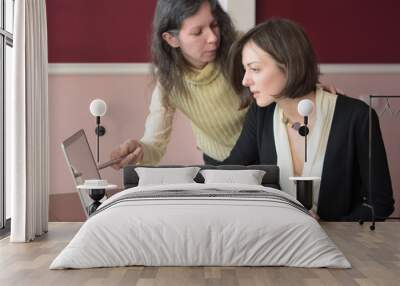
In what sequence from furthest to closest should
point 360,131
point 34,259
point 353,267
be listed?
point 360,131, point 34,259, point 353,267

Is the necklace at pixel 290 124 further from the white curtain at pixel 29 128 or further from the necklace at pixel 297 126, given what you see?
the white curtain at pixel 29 128

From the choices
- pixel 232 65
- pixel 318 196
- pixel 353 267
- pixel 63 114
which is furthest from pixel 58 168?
pixel 353 267

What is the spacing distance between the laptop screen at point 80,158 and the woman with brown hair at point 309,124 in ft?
5.48

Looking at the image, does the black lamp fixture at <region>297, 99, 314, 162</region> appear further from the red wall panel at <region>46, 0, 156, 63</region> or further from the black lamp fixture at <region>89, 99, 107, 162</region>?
the black lamp fixture at <region>89, 99, 107, 162</region>

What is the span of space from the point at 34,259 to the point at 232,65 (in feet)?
9.78

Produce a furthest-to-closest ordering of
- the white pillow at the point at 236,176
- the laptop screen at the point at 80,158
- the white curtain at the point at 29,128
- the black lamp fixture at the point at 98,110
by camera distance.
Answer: the black lamp fixture at the point at 98,110
the laptop screen at the point at 80,158
the white pillow at the point at 236,176
the white curtain at the point at 29,128

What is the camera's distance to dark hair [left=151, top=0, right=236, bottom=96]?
7.35 m

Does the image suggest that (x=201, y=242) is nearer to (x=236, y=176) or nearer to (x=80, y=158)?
(x=236, y=176)

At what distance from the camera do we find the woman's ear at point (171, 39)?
7379mm

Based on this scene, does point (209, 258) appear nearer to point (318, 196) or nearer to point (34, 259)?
point (34, 259)

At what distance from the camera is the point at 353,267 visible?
5.05 meters

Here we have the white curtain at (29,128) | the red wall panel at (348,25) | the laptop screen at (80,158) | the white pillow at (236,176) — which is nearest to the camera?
the white curtain at (29,128)

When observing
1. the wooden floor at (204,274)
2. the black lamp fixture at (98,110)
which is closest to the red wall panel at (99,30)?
the black lamp fixture at (98,110)

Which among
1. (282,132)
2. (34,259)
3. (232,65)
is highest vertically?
(232,65)
